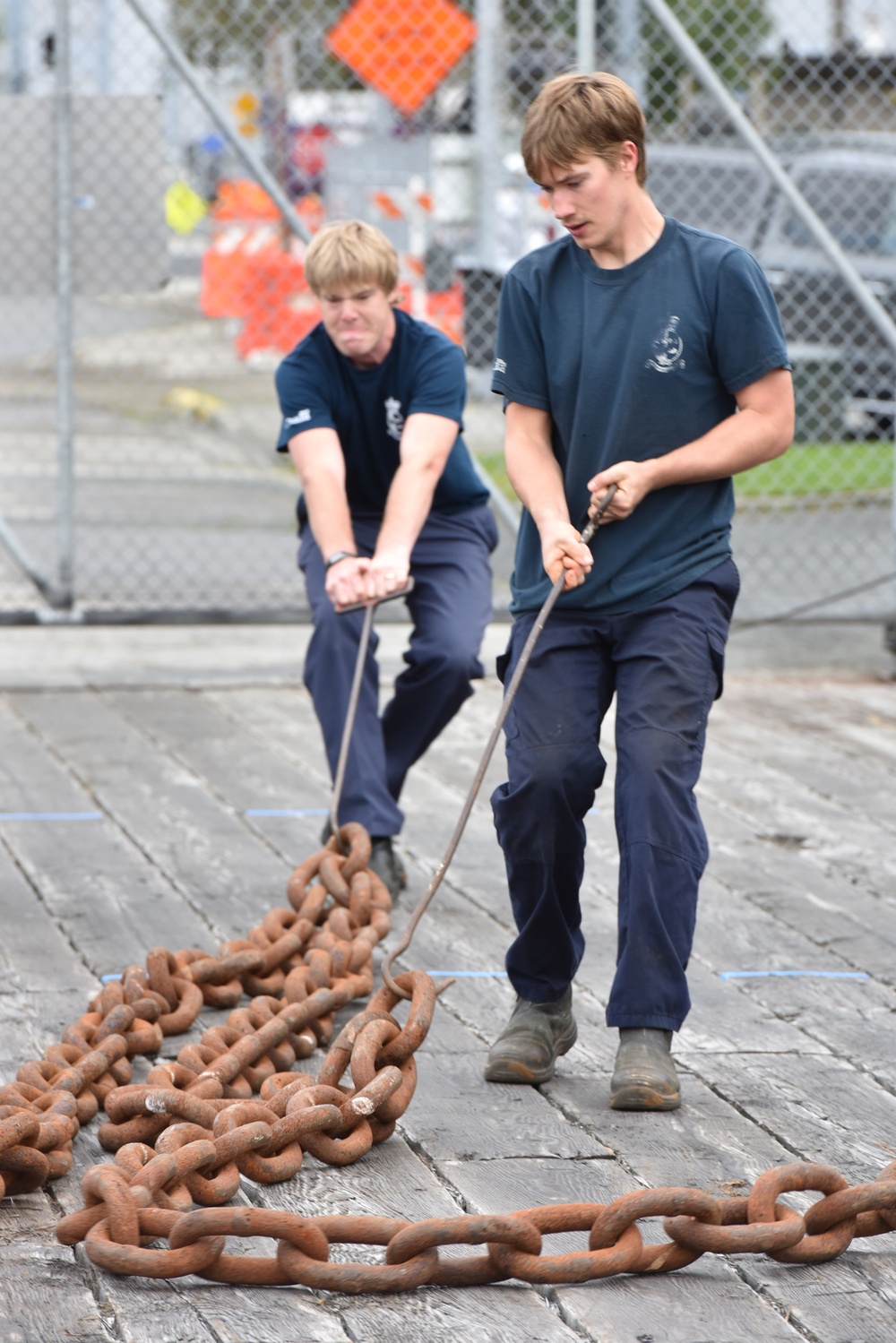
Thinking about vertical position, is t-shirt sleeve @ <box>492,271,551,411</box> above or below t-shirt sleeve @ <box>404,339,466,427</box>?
above

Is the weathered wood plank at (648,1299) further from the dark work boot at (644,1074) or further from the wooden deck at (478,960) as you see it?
the dark work boot at (644,1074)

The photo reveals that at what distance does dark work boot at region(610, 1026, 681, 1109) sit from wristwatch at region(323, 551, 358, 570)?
1533mm

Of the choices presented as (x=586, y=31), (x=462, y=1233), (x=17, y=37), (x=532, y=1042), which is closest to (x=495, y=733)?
(x=532, y=1042)

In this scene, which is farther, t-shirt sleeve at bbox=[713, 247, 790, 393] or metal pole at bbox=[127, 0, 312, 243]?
metal pole at bbox=[127, 0, 312, 243]

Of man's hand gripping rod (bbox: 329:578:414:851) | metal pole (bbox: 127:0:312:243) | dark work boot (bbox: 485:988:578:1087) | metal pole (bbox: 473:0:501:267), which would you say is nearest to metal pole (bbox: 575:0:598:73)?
metal pole (bbox: 473:0:501:267)

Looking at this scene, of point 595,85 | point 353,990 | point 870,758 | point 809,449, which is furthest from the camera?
point 809,449

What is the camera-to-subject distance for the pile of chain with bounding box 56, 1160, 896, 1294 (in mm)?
2539

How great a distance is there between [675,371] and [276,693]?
374 centimetres

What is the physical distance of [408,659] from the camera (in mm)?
4758

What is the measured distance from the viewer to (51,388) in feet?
28.3

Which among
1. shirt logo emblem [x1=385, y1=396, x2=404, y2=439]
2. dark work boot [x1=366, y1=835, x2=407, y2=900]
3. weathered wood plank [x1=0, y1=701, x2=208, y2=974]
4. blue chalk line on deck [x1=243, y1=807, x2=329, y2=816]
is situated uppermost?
shirt logo emblem [x1=385, y1=396, x2=404, y2=439]

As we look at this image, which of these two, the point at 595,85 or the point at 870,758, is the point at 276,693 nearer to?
the point at 870,758

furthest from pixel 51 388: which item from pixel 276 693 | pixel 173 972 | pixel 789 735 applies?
pixel 173 972

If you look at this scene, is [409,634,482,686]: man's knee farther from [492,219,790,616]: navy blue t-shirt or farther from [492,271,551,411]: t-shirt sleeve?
[492,271,551,411]: t-shirt sleeve
